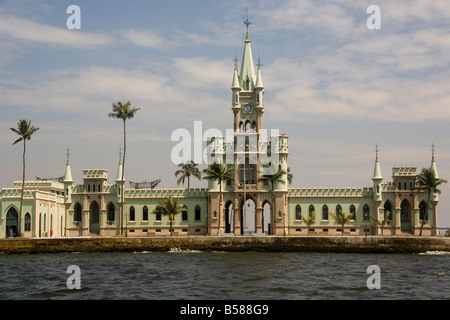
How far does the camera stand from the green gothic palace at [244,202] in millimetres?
80125

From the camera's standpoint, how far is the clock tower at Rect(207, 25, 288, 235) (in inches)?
3147

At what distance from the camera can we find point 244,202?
7844cm

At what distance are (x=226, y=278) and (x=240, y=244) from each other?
27.9m

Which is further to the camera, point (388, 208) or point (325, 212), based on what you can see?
point (325, 212)

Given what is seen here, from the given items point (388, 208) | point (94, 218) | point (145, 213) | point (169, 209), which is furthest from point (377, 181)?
point (94, 218)

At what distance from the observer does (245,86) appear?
279ft

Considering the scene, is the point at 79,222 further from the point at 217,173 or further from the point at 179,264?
the point at 179,264

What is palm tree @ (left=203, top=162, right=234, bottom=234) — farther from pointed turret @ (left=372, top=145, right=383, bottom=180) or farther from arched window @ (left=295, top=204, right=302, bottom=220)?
pointed turret @ (left=372, top=145, right=383, bottom=180)

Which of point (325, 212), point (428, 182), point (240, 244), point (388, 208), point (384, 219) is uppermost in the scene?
point (428, 182)

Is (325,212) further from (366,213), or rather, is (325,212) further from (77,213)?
(77,213)

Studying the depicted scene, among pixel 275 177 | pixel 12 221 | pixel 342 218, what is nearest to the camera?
pixel 342 218

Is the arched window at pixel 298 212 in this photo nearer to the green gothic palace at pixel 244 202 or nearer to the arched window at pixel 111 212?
the green gothic palace at pixel 244 202
